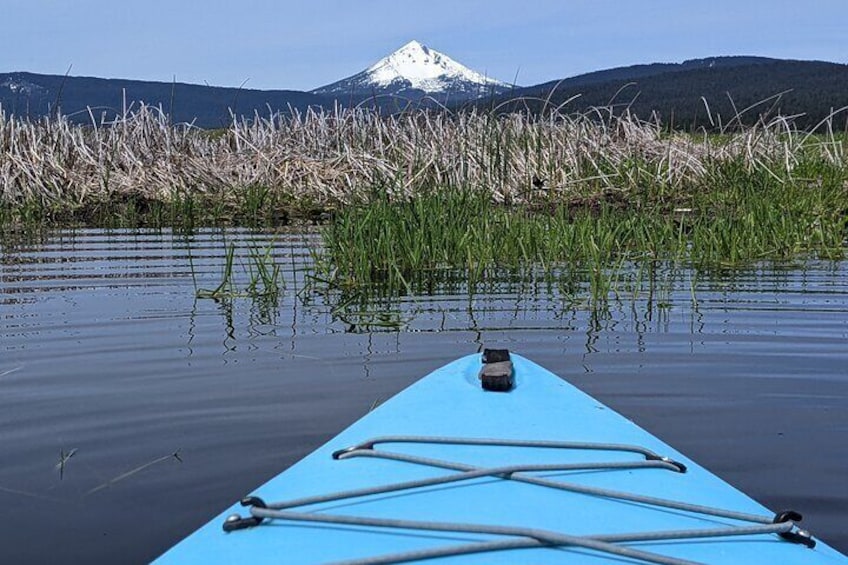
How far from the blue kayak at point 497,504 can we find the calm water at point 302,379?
598 mm

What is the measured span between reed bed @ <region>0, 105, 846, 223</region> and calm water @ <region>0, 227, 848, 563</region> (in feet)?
21.4

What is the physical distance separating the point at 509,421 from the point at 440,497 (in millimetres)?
671

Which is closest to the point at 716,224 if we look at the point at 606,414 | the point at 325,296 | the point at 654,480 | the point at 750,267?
the point at 750,267

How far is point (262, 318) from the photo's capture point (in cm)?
660

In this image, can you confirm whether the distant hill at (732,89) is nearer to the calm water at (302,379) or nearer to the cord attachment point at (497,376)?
the calm water at (302,379)

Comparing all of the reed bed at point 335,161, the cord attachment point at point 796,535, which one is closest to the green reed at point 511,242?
the cord attachment point at point 796,535

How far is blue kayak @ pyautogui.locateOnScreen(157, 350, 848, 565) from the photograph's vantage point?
2.18 m

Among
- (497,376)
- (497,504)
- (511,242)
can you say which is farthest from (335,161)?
(497,504)

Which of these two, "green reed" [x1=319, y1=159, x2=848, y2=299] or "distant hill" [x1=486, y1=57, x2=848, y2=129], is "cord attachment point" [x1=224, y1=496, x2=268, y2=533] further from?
"distant hill" [x1=486, y1=57, x2=848, y2=129]

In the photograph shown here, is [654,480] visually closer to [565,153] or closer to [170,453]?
[170,453]

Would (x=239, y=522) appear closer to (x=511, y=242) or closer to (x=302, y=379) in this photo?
(x=302, y=379)

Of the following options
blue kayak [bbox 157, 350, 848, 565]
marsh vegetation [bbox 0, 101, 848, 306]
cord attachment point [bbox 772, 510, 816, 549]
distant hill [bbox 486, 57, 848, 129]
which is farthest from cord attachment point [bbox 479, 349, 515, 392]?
distant hill [bbox 486, 57, 848, 129]

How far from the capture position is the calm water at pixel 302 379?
133 inches

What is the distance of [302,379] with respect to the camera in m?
4.94
